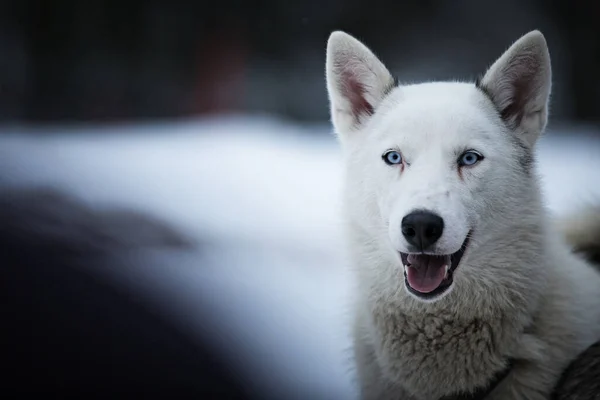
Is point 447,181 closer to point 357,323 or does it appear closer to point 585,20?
point 357,323

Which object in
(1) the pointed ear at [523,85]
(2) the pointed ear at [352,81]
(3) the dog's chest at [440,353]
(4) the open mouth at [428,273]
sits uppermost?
(2) the pointed ear at [352,81]

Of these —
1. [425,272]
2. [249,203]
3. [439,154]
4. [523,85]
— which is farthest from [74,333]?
[523,85]

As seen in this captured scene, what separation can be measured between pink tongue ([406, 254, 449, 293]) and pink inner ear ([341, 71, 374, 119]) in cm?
65

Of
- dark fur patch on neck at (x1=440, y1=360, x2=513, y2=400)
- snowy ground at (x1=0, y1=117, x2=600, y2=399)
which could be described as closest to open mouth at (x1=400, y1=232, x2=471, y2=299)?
dark fur patch on neck at (x1=440, y1=360, x2=513, y2=400)

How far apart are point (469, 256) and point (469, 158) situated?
0.30 m

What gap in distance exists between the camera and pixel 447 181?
1.93 m

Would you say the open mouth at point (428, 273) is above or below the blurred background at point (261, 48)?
below

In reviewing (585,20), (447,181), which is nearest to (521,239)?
(447,181)

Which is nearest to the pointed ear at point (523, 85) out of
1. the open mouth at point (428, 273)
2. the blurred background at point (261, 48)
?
the open mouth at point (428, 273)

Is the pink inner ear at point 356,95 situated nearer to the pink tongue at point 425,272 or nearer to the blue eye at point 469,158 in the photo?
the blue eye at point 469,158

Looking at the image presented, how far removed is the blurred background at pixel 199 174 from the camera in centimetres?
293

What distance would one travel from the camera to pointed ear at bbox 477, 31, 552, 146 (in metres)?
2.12

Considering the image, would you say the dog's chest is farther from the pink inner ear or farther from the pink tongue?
the pink inner ear

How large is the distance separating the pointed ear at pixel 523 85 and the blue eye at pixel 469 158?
0.84ft
